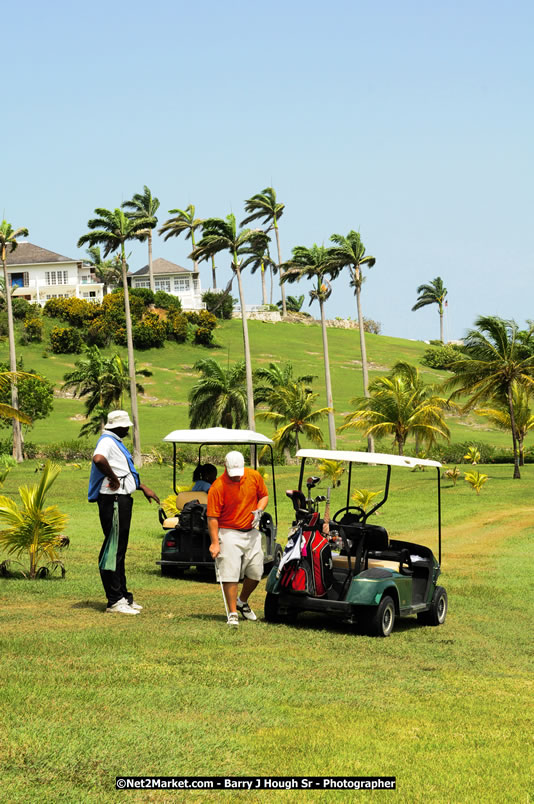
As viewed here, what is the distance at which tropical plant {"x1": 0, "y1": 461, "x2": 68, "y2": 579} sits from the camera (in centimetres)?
1267

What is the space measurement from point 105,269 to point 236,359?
3121 cm

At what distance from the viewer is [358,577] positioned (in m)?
9.93

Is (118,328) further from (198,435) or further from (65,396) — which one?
(198,435)

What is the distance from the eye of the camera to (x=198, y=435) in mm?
15195

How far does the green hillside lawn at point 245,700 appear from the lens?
502cm

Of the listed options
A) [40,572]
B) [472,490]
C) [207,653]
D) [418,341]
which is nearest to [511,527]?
[472,490]

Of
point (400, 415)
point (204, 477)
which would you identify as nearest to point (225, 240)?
point (400, 415)

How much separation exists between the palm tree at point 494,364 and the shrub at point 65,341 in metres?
56.1

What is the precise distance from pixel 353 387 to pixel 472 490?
5270 centimetres

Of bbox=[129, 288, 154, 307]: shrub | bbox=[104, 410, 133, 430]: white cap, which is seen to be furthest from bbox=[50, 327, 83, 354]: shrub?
bbox=[104, 410, 133, 430]: white cap

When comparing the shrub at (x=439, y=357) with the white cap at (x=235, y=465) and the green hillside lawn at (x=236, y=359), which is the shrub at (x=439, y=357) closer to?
the green hillside lawn at (x=236, y=359)

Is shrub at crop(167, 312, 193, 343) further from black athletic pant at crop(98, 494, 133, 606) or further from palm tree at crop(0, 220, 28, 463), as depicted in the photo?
black athletic pant at crop(98, 494, 133, 606)

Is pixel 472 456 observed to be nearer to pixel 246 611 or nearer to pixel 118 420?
pixel 246 611

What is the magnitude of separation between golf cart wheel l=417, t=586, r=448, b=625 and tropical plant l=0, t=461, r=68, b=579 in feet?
17.4
